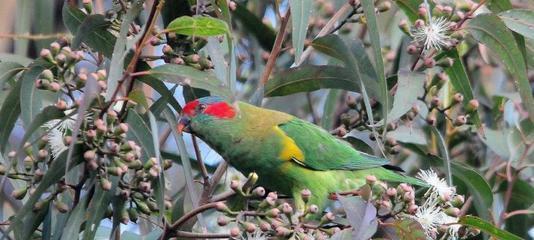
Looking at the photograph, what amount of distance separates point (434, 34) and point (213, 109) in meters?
0.76

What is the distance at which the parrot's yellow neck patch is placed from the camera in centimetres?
320

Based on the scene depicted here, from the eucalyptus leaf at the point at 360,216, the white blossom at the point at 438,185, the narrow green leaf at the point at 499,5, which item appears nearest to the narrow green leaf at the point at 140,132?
the eucalyptus leaf at the point at 360,216

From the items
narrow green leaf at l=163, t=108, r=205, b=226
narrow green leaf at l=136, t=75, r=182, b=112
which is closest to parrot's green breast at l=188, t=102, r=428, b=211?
narrow green leaf at l=136, t=75, r=182, b=112

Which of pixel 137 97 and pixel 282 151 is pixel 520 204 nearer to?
pixel 282 151

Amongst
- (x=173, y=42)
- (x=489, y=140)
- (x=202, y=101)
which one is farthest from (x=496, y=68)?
(x=173, y=42)

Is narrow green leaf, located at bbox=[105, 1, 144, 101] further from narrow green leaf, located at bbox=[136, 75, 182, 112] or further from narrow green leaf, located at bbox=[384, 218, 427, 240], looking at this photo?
narrow green leaf, located at bbox=[384, 218, 427, 240]

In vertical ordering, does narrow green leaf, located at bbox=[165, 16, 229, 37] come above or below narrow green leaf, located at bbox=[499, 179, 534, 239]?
above

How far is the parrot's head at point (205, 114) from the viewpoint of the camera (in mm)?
2979

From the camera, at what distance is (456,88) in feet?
10.8

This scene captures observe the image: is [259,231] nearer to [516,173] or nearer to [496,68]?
[516,173]

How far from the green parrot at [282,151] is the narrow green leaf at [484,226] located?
52cm

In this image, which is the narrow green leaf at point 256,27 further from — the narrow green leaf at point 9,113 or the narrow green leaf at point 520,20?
the narrow green leaf at point 9,113

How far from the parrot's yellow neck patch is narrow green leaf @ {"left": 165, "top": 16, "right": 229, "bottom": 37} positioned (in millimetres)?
861

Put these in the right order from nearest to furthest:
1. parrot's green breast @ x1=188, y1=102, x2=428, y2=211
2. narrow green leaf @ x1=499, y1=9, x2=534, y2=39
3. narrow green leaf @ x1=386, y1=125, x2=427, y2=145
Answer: narrow green leaf @ x1=499, y1=9, x2=534, y2=39 → parrot's green breast @ x1=188, y1=102, x2=428, y2=211 → narrow green leaf @ x1=386, y1=125, x2=427, y2=145
